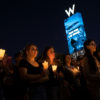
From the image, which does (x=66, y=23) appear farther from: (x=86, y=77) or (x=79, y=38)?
(x=86, y=77)

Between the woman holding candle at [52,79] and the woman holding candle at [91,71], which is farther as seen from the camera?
the woman holding candle at [52,79]

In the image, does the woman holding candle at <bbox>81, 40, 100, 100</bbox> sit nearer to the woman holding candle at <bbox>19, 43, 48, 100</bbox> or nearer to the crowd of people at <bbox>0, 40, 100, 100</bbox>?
the crowd of people at <bbox>0, 40, 100, 100</bbox>

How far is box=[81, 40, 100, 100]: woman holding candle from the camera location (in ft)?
10.0

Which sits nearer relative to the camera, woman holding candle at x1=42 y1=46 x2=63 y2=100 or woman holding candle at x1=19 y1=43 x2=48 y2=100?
woman holding candle at x1=19 y1=43 x2=48 y2=100

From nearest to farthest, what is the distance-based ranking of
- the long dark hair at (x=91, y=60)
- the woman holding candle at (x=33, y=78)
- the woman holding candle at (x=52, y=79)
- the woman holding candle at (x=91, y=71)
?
the woman holding candle at (x=33, y=78) < the woman holding candle at (x=91, y=71) < the long dark hair at (x=91, y=60) < the woman holding candle at (x=52, y=79)

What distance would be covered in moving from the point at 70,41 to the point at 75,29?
242cm

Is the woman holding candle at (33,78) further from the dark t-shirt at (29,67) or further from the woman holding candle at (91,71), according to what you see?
the woman holding candle at (91,71)

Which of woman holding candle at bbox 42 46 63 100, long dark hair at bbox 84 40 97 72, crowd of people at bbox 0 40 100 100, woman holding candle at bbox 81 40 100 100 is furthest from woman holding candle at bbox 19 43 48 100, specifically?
long dark hair at bbox 84 40 97 72

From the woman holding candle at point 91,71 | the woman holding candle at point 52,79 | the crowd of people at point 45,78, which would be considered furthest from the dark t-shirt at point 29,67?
the woman holding candle at point 91,71

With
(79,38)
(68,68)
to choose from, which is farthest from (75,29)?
(68,68)

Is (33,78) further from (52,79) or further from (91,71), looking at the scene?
(91,71)

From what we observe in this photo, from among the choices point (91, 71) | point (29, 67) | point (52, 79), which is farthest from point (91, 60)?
point (29, 67)

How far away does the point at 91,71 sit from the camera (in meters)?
3.22

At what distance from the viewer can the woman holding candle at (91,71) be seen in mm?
3061
